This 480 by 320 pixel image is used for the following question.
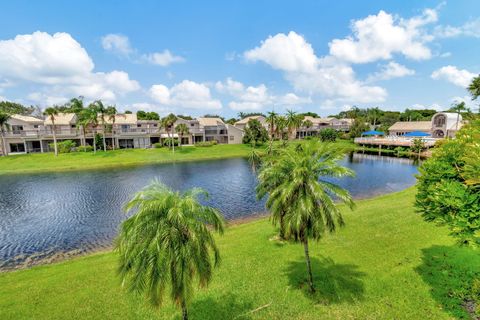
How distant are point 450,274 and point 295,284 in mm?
7354

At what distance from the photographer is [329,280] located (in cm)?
1172

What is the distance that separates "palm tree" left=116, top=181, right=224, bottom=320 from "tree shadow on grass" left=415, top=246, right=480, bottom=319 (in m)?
10.1

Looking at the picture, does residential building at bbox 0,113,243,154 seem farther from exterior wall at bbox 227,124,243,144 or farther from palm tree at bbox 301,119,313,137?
palm tree at bbox 301,119,313,137

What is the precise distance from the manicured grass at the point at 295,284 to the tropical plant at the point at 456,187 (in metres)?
3.92

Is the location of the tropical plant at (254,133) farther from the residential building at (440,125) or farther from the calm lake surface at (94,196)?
the residential building at (440,125)

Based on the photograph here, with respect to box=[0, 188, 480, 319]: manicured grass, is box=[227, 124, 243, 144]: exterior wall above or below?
above

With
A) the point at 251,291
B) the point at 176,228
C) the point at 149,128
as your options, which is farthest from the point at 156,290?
the point at 149,128

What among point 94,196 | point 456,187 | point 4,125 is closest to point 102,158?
point 4,125

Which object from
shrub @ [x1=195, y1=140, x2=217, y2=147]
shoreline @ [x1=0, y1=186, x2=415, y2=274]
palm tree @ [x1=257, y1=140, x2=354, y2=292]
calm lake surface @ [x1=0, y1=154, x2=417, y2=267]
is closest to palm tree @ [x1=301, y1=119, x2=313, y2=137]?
shrub @ [x1=195, y1=140, x2=217, y2=147]

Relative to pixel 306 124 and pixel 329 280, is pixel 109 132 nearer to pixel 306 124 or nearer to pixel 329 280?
pixel 306 124

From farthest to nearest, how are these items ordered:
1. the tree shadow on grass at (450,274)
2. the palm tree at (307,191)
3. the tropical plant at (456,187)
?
1. the tree shadow on grass at (450,274)
2. the palm tree at (307,191)
3. the tropical plant at (456,187)

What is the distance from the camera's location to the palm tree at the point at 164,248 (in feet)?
20.5

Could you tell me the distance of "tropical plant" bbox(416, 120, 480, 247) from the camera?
7.23 meters

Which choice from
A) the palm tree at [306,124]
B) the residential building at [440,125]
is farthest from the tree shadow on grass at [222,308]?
the palm tree at [306,124]
